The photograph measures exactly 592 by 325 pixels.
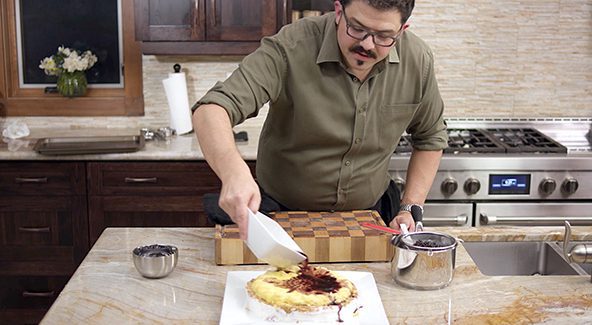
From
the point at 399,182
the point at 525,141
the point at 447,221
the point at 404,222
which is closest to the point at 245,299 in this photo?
the point at 404,222

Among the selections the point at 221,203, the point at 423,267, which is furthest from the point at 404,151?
the point at 221,203

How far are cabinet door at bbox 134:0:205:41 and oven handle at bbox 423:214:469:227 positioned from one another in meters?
1.39

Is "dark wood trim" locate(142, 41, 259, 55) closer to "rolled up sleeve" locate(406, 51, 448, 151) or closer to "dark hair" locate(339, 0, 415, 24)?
"rolled up sleeve" locate(406, 51, 448, 151)

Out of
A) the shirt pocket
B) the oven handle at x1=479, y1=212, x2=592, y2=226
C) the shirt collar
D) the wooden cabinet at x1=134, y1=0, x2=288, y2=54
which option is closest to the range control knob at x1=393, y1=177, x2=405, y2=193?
the oven handle at x1=479, y1=212, x2=592, y2=226

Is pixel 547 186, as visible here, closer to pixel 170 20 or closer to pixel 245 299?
pixel 170 20

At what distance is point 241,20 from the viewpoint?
3.73m

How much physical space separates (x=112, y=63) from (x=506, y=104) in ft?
7.11

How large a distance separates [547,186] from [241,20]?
5.40 ft

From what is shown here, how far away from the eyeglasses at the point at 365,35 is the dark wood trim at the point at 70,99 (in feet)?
7.43

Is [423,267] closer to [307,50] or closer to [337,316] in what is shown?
[337,316]

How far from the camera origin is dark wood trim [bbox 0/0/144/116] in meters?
4.10

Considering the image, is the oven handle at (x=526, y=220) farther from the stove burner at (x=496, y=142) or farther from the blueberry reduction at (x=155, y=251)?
the blueberry reduction at (x=155, y=251)

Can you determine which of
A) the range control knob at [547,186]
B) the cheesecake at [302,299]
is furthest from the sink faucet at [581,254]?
the range control knob at [547,186]

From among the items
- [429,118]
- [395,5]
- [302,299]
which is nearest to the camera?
[302,299]
